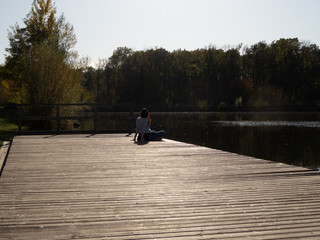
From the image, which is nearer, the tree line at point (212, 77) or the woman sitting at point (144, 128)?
the woman sitting at point (144, 128)

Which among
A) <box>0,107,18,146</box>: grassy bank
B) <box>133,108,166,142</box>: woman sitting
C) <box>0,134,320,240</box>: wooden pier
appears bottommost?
<box>0,107,18,146</box>: grassy bank

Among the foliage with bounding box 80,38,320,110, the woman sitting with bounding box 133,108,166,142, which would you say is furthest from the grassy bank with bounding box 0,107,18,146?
the foliage with bounding box 80,38,320,110

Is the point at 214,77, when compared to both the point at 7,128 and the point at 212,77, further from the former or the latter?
the point at 7,128

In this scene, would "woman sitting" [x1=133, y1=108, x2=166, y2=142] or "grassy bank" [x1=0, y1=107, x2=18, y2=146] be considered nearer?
"woman sitting" [x1=133, y1=108, x2=166, y2=142]

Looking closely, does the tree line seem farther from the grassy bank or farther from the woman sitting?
the woman sitting

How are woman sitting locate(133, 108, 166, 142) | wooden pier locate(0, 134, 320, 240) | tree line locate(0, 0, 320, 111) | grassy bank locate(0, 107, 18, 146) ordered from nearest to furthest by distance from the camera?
wooden pier locate(0, 134, 320, 240), woman sitting locate(133, 108, 166, 142), grassy bank locate(0, 107, 18, 146), tree line locate(0, 0, 320, 111)

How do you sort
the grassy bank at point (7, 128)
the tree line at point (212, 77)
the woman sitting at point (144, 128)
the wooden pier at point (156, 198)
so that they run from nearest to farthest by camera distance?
the wooden pier at point (156, 198)
the woman sitting at point (144, 128)
the grassy bank at point (7, 128)
the tree line at point (212, 77)

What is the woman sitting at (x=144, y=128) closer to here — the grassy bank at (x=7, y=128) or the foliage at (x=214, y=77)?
the grassy bank at (x=7, y=128)

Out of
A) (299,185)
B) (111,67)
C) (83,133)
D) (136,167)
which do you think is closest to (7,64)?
(83,133)

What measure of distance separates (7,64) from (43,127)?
1652cm

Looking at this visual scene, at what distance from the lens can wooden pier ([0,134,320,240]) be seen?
416cm

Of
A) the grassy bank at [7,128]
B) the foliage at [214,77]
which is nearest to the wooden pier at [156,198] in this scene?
the grassy bank at [7,128]

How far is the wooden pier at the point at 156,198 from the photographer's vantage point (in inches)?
164

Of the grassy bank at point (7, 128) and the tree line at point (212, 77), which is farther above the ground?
the tree line at point (212, 77)
